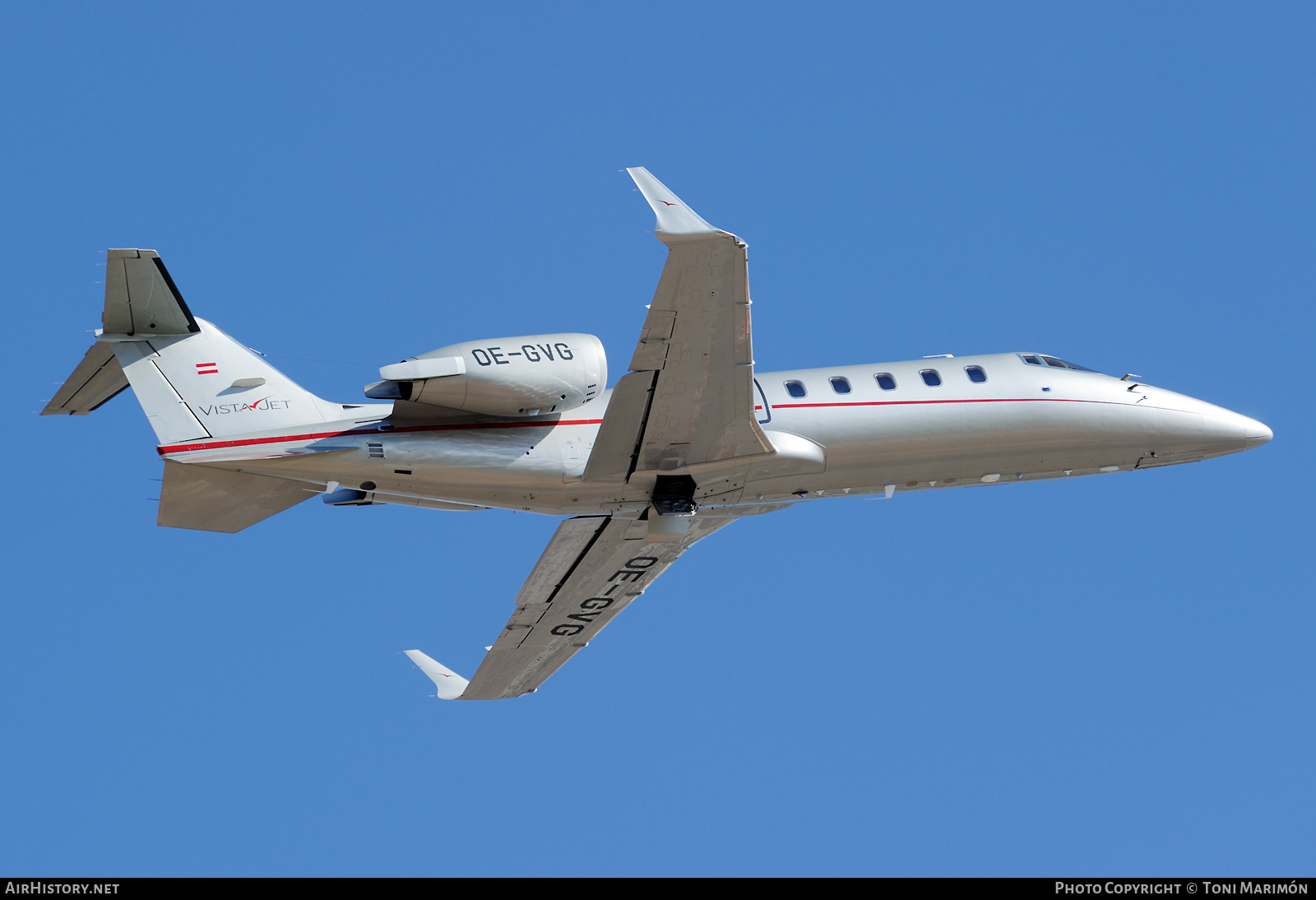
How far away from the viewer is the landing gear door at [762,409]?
23.3 meters

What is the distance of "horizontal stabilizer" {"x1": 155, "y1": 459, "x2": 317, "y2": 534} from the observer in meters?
21.5

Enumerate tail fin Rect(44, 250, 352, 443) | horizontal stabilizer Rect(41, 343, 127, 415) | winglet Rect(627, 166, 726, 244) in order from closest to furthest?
winglet Rect(627, 166, 726, 244) → tail fin Rect(44, 250, 352, 443) → horizontal stabilizer Rect(41, 343, 127, 415)

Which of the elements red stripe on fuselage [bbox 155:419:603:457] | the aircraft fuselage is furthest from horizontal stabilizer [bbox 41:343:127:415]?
the aircraft fuselage

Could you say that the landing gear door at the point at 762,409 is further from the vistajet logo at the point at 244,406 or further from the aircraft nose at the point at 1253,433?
the aircraft nose at the point at 1253,433

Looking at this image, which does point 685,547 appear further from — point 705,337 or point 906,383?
point 705,337

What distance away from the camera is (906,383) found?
24375 mm

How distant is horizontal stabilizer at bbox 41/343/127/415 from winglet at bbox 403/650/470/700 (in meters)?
10.4

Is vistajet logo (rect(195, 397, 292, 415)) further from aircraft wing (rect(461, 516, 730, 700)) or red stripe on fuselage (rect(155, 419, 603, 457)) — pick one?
aircraft wing (rect(461, 516, 730, 700))

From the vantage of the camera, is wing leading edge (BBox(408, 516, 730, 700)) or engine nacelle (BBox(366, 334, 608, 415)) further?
wing leading edge (BBox(408, 516, 730, 700))

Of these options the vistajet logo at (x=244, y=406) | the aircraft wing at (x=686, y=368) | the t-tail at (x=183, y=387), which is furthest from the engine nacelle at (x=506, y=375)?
the t-tail at (x=183, y=387)

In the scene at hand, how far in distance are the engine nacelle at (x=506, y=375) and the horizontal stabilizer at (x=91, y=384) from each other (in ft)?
11.9

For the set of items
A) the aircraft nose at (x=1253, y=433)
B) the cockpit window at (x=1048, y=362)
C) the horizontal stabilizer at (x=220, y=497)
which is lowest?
the horizontal stabilizer at (x=220, y=497)

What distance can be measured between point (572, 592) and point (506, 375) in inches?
286
